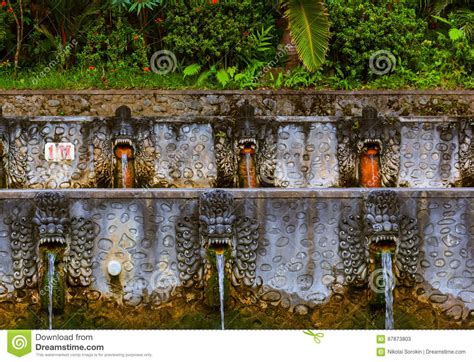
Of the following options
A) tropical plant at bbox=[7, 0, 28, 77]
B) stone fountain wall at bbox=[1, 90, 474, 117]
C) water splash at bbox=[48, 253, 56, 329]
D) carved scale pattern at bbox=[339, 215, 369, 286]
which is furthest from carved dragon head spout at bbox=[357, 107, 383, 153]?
tropical plant at bbox=[7, 0, 28, 77]

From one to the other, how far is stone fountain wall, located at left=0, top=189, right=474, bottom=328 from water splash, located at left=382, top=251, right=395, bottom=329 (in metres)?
0.11

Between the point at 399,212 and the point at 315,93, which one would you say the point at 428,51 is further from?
the point at 399,212

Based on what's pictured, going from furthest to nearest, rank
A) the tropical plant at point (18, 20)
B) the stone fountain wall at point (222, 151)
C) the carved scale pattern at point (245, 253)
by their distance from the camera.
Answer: the tropical plant at point (18, 20) → the stone fountain wall at point (222, 151) → the carved scale pattern at point (245, 253)

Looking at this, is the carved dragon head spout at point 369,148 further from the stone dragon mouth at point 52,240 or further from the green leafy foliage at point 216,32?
the stone dragon mouth at point 52,240

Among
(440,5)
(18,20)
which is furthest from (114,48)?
(440,5)

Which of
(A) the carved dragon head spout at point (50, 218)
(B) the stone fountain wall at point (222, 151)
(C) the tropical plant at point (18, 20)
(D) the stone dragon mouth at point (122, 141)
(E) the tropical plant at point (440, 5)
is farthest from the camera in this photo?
(E) the tropical plant at point (440, 5)

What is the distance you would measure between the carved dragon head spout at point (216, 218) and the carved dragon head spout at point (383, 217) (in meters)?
1.39

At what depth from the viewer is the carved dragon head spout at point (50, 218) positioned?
9305 millimetres

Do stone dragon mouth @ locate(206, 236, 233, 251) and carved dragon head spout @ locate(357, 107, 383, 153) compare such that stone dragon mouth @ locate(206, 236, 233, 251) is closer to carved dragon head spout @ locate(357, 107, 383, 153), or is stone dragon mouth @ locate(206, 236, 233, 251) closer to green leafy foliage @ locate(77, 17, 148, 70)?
carved dragon head spout @ locate(357, 107, 383, 153)

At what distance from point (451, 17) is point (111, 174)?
6.87 m

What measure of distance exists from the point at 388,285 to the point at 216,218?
72.6 inches

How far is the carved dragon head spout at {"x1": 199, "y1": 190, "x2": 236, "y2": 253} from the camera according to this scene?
939 centimetres

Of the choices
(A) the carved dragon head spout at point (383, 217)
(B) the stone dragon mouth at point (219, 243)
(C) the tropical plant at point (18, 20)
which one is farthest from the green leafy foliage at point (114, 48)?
(A) the carved dragon head spout at point (383, 217)

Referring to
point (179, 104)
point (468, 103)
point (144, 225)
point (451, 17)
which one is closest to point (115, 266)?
point (144, 225)
